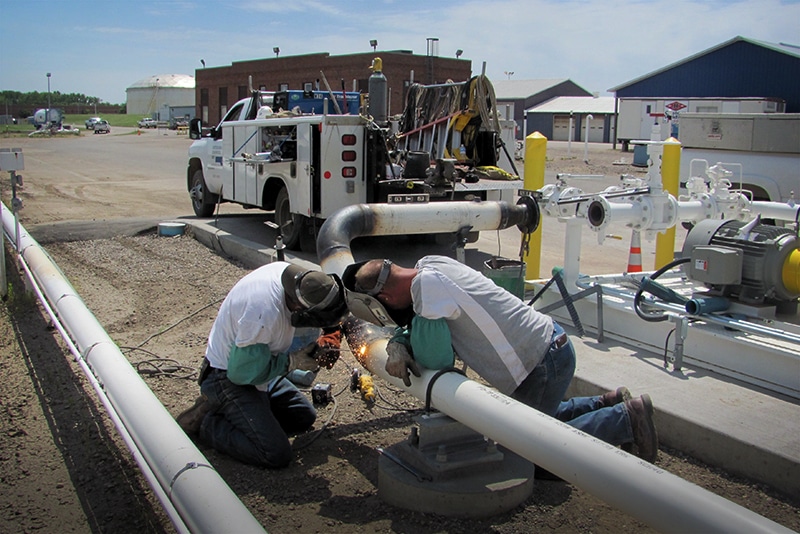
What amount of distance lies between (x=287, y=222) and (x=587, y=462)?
8.49 m

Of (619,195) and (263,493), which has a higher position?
(619,195)

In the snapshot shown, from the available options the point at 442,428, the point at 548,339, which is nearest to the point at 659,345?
the point at 548,339

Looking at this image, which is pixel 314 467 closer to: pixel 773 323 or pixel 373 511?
pixel 373 511

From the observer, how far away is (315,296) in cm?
423

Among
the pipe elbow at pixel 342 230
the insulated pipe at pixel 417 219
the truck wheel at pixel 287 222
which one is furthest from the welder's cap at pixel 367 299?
the truck wheel at pixel 287 222

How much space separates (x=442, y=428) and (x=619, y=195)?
3.44 meters

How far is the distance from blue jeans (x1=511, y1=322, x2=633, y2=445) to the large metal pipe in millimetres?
618

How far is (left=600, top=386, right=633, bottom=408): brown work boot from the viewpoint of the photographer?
4.76 m

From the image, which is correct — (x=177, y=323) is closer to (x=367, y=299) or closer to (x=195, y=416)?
(x=195, y=416)

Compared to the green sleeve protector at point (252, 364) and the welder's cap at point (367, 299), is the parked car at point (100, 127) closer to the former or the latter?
the green sleeve protector at point (252, 364)

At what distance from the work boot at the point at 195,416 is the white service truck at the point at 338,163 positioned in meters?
4.89

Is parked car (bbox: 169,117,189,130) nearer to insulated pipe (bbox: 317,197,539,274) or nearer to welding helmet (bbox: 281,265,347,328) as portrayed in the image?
insulated pipe (bbox: 317,197,539,274)

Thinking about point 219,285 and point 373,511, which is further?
point 219,285

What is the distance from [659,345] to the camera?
6320 mm
